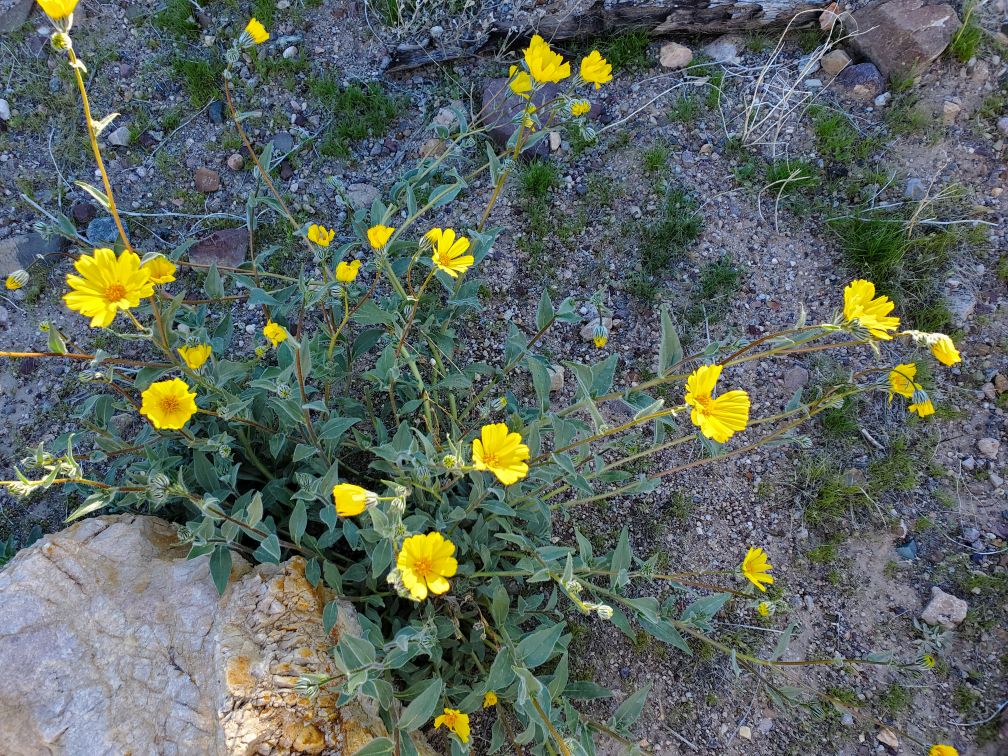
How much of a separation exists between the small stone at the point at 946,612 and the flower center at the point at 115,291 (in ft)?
11.6

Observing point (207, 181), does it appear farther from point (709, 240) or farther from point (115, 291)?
point (709, 240)

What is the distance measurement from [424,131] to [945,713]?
394 centimetres

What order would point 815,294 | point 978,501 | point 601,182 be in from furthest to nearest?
point 601,182 < point 815,294 < point 978,501

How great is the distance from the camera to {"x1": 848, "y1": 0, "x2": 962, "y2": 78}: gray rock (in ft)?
12.7

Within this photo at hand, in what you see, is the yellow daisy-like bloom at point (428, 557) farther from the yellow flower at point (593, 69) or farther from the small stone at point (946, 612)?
the small stone at point (946, 612)

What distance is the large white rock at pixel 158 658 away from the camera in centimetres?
204

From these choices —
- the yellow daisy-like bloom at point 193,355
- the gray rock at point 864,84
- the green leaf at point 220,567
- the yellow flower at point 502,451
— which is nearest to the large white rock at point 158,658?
the green leaf at point 220,567

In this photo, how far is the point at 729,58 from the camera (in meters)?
4.10

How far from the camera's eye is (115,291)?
1954 millimetres

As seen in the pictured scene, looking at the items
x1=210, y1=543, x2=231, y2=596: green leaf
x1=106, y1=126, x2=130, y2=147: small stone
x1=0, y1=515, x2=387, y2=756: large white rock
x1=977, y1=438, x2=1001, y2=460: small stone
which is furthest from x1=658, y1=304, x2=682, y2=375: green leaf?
x1=106, y1=126, x2=130, y2=147: small stone

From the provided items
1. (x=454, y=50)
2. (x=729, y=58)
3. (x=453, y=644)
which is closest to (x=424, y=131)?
(x=454, y=50)

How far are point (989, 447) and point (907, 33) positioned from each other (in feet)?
7.87

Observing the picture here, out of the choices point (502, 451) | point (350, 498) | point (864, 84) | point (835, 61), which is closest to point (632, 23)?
point (835, 61)

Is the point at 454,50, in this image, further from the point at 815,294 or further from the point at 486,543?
the point at 486,543
